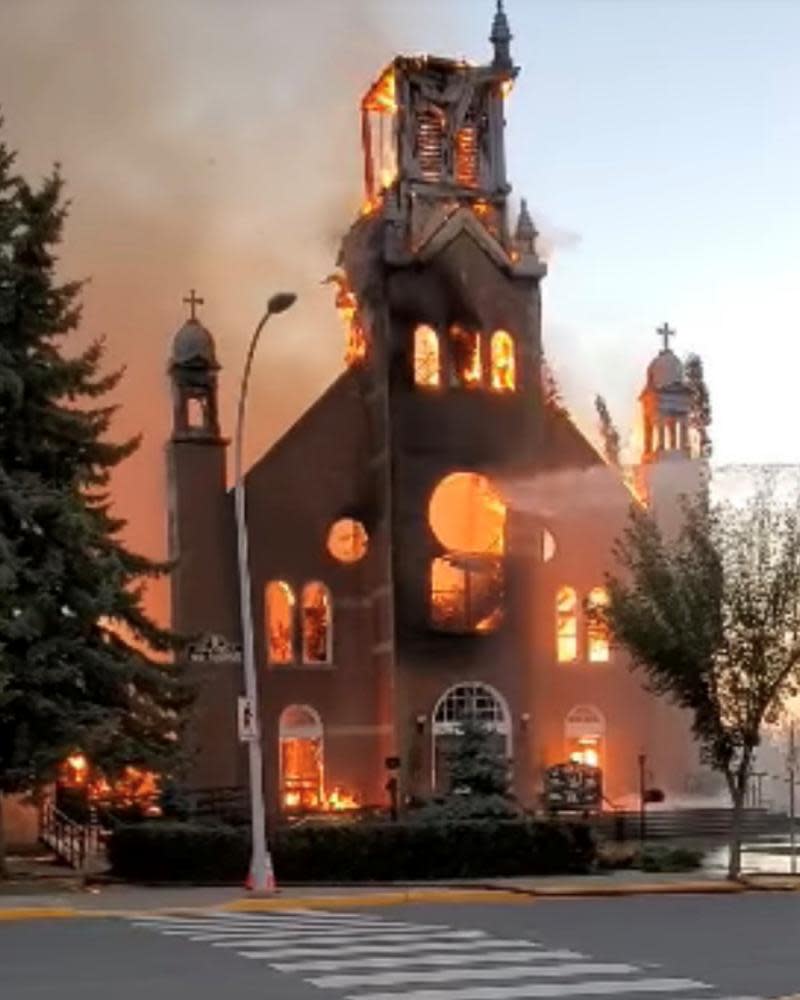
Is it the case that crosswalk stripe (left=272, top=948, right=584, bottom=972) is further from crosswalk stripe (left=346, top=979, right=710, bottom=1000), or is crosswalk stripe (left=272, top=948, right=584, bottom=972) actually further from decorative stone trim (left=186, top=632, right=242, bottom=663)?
decorative stone trim (left=186, top=632, right=242, bottom=663)

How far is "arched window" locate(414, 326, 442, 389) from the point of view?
54250 millimetres

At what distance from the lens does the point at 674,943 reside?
1984cm

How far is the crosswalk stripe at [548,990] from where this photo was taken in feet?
49.1

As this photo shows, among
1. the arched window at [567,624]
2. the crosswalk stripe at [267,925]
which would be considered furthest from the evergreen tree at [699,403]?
the crosswalk stripe at [267,925]

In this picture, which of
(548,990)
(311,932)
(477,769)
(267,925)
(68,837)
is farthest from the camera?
(68,837)

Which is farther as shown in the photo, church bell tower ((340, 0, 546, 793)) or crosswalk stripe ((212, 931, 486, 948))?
church bell tower ((340, 0, 546, 793))

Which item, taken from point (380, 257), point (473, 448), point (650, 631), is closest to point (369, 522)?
point (473, 448)

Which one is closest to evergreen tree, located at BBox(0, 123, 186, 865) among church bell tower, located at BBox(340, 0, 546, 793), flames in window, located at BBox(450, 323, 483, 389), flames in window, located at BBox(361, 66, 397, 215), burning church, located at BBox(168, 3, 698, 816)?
burning church, located at BBox(168, 3, 698, 816)

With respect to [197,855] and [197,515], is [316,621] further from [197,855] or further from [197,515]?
[197,855]

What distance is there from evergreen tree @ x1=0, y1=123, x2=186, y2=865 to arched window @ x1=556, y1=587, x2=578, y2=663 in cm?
2325

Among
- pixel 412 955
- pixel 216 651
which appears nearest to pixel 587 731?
pixel 216 651

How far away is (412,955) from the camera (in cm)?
1817

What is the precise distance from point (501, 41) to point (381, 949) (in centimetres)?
4331

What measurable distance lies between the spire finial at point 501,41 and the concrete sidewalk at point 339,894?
3129cm
